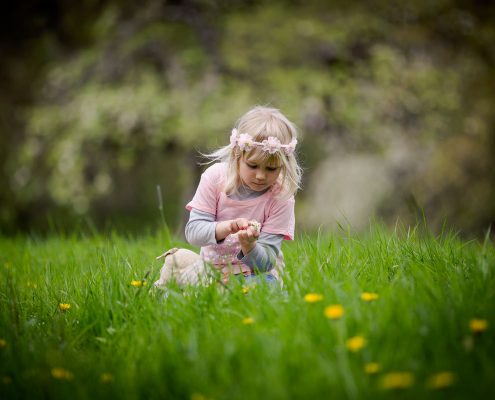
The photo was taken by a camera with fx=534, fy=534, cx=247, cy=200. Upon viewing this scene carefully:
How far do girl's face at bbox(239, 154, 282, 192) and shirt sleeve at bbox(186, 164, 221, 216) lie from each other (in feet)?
0.53

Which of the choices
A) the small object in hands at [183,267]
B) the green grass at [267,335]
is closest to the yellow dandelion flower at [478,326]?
the green grass at [267,335]

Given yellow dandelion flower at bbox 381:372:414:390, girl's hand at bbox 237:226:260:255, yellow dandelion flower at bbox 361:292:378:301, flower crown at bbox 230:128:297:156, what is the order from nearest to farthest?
yellow dandelion flower at bbox 381:372:414:390 → yellow dandelion flower at bbox 361:292:378:301 → girl's hand at bbox 237:226:260:255 → flower crown at bbox 230:128:297:156

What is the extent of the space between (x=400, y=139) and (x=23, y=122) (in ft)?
18.2

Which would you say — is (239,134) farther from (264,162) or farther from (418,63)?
(418,63)

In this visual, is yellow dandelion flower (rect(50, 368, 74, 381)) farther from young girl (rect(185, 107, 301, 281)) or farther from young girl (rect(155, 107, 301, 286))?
young girl (rect(185, 107, 301, 281))

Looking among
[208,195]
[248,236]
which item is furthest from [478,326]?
[208,195]

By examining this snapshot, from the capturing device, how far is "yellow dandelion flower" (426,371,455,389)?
4.29 feet

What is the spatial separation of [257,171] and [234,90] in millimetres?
3824

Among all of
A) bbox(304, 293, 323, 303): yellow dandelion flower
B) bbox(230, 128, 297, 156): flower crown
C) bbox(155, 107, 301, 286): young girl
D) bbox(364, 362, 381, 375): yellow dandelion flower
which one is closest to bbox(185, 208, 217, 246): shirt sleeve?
bbox(155, 107, 301, 286): young girl

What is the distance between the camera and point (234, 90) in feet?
20.2

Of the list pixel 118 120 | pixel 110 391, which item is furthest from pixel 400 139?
pixel 110 391

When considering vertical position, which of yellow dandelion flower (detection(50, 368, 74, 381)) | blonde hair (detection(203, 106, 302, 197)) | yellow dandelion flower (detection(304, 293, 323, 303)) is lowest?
yellow dandelion flower (detection(50, 368, 74, 381))

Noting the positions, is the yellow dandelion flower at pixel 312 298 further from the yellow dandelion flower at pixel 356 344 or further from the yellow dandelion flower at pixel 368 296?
the yellow dandelion flower at pixel 356 344

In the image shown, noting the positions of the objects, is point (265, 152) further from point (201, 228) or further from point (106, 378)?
point (106, 378)
